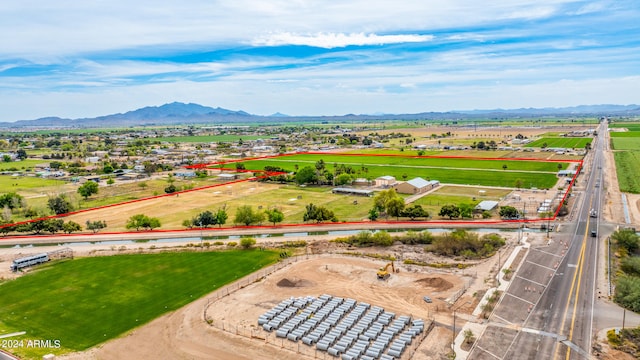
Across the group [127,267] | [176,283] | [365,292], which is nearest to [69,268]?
[127,267]

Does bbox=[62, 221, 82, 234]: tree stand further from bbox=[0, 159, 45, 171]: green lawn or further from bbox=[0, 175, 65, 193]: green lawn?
bbox=[0, 159, 45, 171]: green lawn

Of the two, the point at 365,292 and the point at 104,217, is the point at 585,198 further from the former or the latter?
the point at 104,217

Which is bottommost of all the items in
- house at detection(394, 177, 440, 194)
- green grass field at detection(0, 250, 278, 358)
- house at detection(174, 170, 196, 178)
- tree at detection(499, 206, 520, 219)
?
green grass field at detection(0, 250, 278, 358)

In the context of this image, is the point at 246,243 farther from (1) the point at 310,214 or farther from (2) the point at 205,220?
(1) the point at 310,214

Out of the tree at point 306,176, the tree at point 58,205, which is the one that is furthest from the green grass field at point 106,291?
the tree at point 306,176

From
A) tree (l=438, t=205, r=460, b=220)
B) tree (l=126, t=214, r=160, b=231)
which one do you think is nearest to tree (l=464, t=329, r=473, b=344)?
tree (l=438, t=205, r=460, b=220)

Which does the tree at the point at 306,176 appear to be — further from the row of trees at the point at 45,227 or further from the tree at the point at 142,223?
the row of trees at the point at 45,227

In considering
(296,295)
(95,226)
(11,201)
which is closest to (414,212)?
(296,295)
